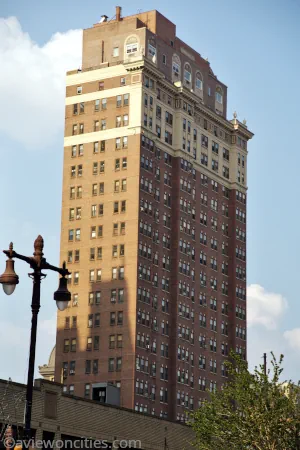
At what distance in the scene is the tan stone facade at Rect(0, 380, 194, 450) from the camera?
91438 millimetres

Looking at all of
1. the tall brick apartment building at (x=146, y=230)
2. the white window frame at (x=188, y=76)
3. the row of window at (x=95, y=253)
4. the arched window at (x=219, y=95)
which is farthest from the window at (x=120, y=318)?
the arched window at (x=219, y=95)

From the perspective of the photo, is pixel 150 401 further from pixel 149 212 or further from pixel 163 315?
pixel 149 212

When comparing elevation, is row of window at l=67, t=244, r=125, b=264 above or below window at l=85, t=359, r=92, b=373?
above

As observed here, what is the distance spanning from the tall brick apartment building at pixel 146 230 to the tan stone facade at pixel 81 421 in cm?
2824

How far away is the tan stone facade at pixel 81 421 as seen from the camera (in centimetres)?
9144

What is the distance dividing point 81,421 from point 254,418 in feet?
94.4

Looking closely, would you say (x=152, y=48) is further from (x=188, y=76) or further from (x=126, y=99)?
(x=188, y=76)

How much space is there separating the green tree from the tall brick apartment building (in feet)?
A: 201

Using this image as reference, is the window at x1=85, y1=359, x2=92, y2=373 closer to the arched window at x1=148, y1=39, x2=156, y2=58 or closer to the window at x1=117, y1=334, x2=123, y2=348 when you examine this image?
the window at x1=117, y1=334, x2=123, y2=348

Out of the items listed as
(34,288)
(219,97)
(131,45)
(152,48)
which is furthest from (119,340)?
(34,288)

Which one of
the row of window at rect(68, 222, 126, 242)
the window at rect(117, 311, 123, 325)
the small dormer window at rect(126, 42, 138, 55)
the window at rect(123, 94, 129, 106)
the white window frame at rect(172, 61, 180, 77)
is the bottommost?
the window at rect(117, 311, 123, 325)

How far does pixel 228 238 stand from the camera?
176000mm

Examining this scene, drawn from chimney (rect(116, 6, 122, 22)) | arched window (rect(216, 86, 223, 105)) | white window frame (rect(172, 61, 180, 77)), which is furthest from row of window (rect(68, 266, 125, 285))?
arched window (rect(216, 86, 223, 105))

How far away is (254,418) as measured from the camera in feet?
254
